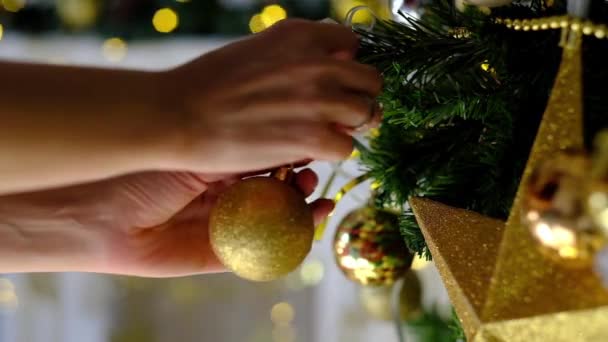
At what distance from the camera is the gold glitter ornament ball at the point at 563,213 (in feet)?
0.90

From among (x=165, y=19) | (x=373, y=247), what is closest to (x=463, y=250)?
(x=373, y=247)

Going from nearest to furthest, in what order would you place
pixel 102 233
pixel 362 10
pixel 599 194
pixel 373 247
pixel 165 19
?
pixel 599 194, pixel 102 233, pixel 373 247, pixel 362 10, pixel 165 19

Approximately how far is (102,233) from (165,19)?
100 cm

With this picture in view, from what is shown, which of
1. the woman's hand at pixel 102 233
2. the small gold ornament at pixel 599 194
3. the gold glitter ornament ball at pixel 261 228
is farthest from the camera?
the woman's hand at pixel 102 233

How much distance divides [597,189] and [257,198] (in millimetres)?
212

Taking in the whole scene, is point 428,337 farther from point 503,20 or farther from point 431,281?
point 503,20

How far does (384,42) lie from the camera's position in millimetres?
483

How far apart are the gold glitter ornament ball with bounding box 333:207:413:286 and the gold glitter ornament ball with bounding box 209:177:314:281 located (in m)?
0.24

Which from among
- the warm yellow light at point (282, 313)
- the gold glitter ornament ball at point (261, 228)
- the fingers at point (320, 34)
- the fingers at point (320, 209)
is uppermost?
the fingers at point (320, 34)

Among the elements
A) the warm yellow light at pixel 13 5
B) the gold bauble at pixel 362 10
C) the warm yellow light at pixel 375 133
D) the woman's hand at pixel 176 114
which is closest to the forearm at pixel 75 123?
the woman's hand at pixel 176 114

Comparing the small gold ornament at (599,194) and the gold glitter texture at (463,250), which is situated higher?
the small gold ornament at (599,194)

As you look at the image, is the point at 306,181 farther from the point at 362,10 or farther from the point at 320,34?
the point at 362,10

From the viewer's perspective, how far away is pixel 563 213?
279 mm

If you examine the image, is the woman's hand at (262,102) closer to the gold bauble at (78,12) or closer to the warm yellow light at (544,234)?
the warm yellow light at (544,234)
